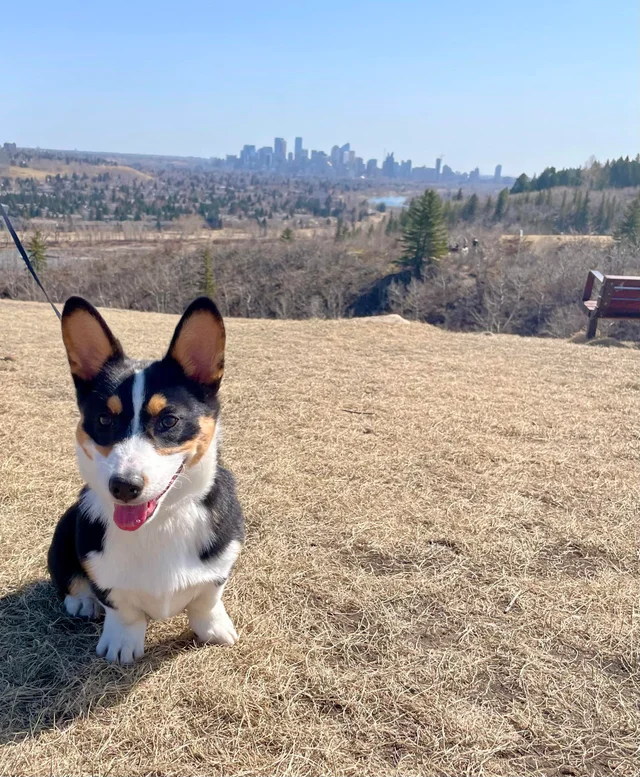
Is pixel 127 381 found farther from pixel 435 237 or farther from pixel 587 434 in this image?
pixel 435 237

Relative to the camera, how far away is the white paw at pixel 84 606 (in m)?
2.94

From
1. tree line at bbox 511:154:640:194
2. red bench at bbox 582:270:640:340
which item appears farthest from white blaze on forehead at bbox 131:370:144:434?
tree line at bbox 511:154:640:194

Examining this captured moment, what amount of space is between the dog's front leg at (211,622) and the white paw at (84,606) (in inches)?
21.2

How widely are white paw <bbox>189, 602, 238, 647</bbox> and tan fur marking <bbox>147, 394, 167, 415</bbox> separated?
1.15 metres

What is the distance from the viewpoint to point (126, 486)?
1.98 metres

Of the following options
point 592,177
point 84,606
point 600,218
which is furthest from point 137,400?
point 592,177

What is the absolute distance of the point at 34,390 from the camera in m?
6.30

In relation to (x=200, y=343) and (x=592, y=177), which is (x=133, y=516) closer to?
(x=200, y=343)

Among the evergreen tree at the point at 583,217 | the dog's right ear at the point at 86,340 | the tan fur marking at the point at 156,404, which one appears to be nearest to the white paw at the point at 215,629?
the tan fur marking at the point at 156,404

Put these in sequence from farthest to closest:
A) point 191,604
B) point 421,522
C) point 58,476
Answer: point 58,476
point 421,522
point 191,604

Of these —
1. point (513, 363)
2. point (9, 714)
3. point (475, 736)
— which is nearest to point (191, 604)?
point (9, 714)

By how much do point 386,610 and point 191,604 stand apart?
3.50 feet

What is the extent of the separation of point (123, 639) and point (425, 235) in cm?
5340

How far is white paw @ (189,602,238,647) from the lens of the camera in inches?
109
